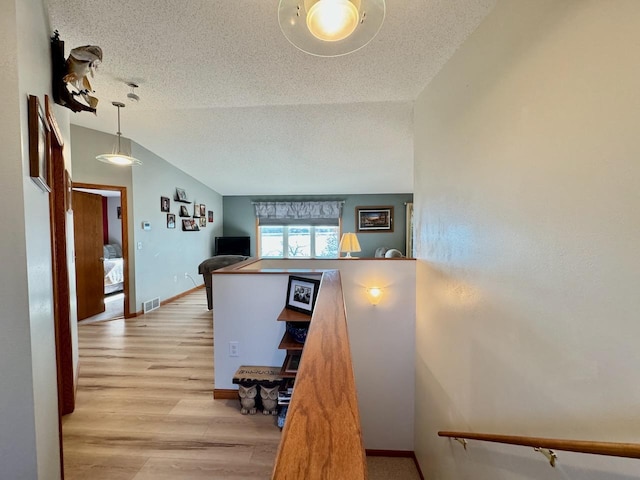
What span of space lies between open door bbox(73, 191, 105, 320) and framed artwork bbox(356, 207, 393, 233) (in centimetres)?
557

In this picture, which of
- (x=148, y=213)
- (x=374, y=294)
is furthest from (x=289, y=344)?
(x=148, y=213)

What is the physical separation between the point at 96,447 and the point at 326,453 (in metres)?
2.15

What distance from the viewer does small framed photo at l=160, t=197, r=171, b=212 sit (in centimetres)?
477

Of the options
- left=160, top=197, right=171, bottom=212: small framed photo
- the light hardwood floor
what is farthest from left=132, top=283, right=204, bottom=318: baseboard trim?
left=160, top=197, right=171, bottom=212: small framed photo

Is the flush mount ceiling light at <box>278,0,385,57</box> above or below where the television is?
above

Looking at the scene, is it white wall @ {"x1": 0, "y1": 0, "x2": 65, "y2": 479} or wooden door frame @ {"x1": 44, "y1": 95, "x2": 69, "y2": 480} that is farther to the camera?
wooden door frame @ {"x1": 44, "y1": 95, "x2": 69, "y2": 480}

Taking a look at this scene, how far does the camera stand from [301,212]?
747 centimetres

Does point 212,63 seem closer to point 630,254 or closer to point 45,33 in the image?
point 45,33

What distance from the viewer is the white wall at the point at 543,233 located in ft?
2.68

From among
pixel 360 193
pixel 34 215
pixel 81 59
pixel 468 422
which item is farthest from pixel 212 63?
pixel 360 193

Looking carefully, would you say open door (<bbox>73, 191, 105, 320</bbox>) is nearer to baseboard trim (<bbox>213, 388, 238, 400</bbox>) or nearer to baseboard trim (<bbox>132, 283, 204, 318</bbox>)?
baseboard trim (<bbox>132, 283, 204, 318</bbox>)

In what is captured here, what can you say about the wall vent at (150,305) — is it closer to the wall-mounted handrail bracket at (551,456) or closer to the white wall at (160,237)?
the white wall at (160,237)

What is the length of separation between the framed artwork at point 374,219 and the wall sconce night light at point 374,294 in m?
4.73

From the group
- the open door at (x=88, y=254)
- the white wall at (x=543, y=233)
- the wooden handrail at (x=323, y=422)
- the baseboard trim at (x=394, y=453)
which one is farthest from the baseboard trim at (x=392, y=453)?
the open door at (x=88, y=254)
